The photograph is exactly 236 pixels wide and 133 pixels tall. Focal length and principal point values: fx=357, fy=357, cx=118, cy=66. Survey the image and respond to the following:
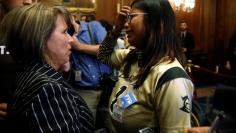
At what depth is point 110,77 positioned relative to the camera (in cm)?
284

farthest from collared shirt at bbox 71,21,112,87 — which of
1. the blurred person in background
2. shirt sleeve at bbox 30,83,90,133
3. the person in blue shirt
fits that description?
shirt sleeve at bbox 30,83,90,133

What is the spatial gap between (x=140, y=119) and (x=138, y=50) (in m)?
0.42

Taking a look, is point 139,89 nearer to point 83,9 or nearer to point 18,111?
point 18,111

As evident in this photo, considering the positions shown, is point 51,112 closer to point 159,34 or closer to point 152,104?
point 152,104

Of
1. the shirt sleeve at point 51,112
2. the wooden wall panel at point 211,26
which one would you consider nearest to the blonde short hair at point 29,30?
the shirt sleeve at point 51,112

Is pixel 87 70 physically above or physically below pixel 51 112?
below

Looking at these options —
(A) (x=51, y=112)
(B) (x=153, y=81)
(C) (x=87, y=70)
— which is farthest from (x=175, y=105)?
(C) (x=87, y=70)

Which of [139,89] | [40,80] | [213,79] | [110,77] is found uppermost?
[40,80]

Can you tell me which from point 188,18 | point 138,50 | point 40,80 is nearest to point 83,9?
point 188,18

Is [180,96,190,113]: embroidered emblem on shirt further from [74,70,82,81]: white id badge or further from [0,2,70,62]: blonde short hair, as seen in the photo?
[74,70,82,81]: white id badge

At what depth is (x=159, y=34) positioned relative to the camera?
181 centimetres

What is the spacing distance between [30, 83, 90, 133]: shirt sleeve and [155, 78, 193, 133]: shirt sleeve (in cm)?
48

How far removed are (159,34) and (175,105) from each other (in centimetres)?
41

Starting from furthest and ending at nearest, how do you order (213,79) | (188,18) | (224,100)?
(188,18)
(213,79)
(224,100)
